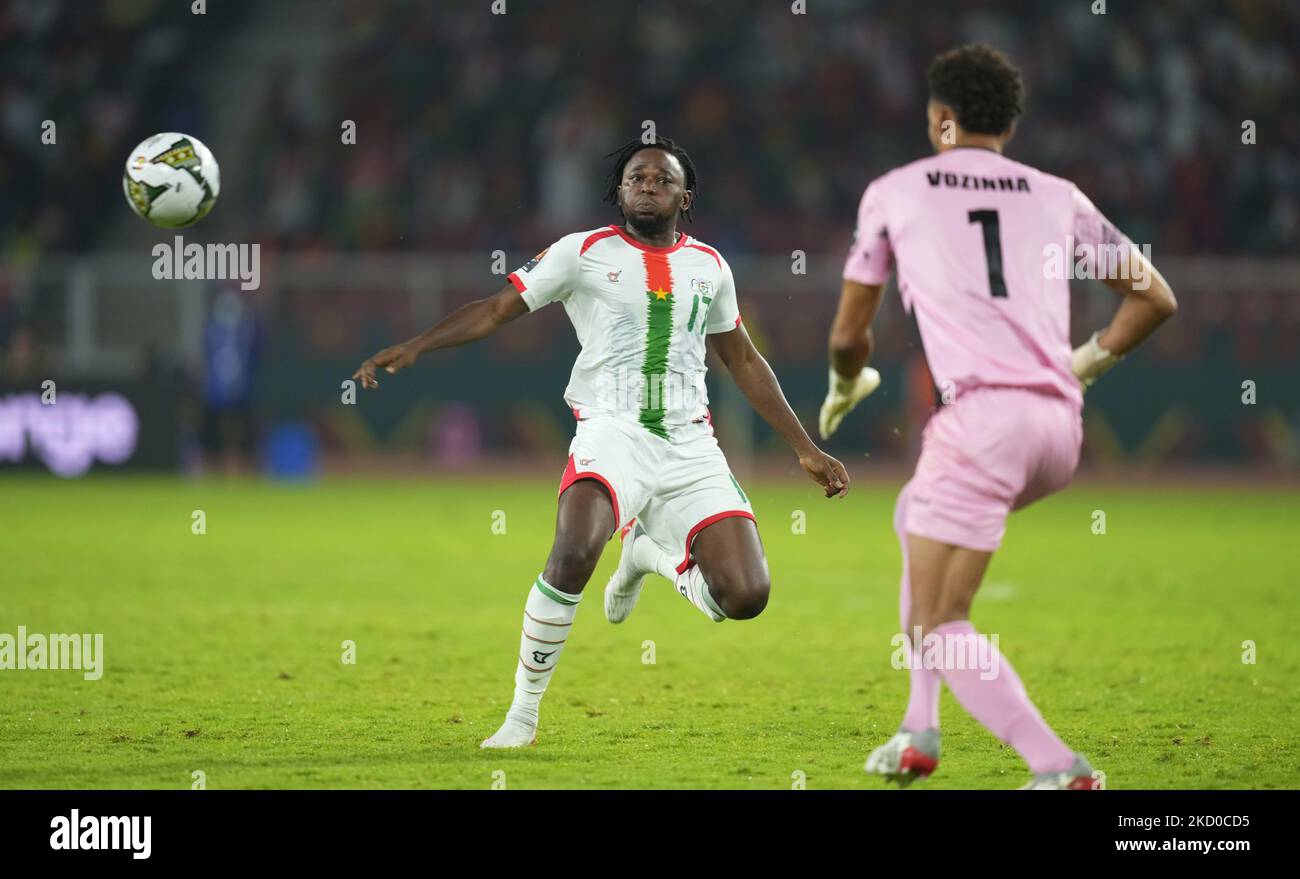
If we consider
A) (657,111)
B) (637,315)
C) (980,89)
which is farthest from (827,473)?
(657,111)

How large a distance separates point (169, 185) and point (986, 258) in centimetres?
478

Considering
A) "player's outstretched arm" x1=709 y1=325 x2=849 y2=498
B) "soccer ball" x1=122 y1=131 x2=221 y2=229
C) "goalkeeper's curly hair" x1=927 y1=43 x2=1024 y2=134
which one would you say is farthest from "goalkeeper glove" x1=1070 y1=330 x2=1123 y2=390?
"soccer ball" x1=122 y1=131 x2=221 y2=229

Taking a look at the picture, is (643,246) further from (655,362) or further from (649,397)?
(649,397)

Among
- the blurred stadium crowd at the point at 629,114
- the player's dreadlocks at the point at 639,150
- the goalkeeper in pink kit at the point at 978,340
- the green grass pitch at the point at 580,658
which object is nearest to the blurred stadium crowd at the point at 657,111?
the blurred stadium crowd at the point at 629,114

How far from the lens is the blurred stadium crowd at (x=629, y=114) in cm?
2442

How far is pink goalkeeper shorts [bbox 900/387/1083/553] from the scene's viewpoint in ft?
16.8

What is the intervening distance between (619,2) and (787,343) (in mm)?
6748

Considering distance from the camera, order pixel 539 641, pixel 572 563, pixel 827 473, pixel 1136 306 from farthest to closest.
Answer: pixel 827 473 → pixel 539 641 → pixel 572 563 → pixel 1136 306

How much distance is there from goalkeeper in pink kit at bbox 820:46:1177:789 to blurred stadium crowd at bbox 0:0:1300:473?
18185mm

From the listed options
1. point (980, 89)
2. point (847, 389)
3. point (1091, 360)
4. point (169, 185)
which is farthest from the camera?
point (169, 185)

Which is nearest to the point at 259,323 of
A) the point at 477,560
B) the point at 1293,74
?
the point at 477,560

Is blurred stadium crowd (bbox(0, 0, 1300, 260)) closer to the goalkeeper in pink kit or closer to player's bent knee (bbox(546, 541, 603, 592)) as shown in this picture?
player's bent knee (bbox(546, 541, 603, 592))

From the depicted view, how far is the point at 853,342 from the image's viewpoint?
5.43 m
